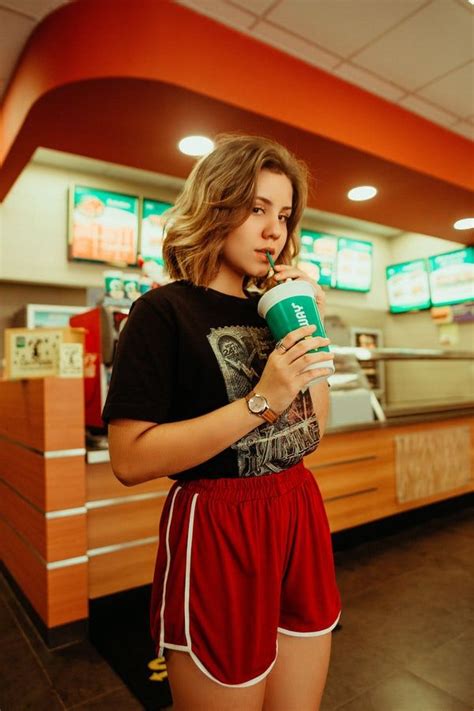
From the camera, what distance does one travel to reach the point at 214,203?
962 mm

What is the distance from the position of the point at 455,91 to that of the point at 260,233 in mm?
3422

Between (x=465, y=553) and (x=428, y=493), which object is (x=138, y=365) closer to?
(x=465, y=553)

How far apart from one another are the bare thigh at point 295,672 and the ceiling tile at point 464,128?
4.29 m

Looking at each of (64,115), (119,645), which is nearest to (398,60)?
(64,115)

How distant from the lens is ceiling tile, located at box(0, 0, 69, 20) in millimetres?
2574

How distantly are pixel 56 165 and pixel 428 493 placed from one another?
16.0ft

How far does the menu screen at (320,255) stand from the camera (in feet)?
20.9

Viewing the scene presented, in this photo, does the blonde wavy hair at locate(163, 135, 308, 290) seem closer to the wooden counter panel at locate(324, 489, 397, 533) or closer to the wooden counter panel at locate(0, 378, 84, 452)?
the wooden counter panel at locate(0, 378, 84, 452)

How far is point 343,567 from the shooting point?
3.15 metres

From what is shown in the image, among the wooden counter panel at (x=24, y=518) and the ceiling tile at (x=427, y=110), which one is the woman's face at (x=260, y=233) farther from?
the ceiling tile at (x=427, y=110)

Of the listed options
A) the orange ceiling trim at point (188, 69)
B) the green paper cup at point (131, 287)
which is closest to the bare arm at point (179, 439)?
the green paper cup at point (131, 287)

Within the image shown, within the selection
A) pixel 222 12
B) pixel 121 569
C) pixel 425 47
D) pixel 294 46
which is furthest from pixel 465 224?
pixel 121 569

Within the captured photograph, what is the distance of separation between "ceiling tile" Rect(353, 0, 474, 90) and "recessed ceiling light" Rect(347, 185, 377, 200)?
81 cm

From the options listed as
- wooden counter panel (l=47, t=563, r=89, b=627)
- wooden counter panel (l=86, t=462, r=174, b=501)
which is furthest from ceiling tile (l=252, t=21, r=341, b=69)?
wooden counter panel (l=47, t=563, r=89, b=627)
